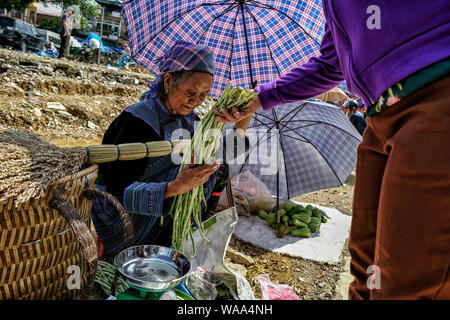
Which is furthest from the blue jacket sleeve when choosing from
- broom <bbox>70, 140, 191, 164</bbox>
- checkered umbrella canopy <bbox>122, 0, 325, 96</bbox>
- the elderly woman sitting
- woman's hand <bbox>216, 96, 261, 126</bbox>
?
checkered umbrella canopy <bbox>122, 0, 325, 96</bbox>

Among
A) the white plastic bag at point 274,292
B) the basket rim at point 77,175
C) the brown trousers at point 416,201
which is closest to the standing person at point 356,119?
the white plastic bag at point 274,292

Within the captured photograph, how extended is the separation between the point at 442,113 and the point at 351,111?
27.4ft

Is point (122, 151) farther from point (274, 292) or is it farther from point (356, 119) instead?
point (356, 119)

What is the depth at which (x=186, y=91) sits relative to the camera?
7.43ft

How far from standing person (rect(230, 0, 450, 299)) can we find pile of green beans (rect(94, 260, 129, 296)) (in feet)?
3.25

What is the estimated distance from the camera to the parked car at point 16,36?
1427cm

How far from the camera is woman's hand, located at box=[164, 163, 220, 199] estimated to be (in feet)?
6.18

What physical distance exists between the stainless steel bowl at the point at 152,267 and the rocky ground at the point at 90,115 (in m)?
1.44

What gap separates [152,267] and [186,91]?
49.9 inches

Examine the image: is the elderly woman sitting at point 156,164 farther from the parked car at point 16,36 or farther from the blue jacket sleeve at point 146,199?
the parked car at point 16,36

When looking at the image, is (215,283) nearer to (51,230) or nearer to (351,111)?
(51,230)

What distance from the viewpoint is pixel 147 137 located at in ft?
7.20

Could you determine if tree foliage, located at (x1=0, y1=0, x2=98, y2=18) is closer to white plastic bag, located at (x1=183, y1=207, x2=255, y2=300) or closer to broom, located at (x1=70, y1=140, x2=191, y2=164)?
white plastic bag, located at (x1=183, y1=207, x2=255, y2=300)
